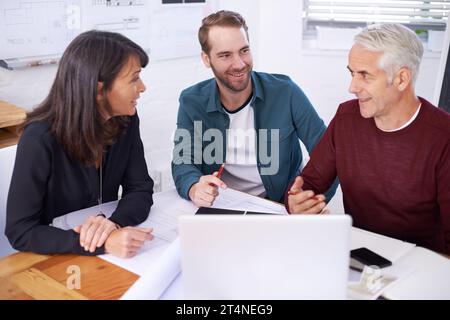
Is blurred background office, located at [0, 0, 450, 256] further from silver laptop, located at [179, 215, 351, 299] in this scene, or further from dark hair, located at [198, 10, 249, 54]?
silver laptop, located at [179, 215, 351, 299]

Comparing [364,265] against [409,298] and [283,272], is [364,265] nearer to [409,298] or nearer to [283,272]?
[409,298]

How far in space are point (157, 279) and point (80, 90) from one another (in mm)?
634

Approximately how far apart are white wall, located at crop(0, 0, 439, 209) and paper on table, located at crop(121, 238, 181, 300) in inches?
75.5

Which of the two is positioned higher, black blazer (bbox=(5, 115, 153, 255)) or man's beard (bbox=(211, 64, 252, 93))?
man's beard (bbox=(211, 64, 252, 93))

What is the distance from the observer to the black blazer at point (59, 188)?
4.33 ft

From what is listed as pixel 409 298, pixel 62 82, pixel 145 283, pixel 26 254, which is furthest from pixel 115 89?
pixel 409 298

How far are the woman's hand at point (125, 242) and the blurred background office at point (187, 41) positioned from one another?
4.61 feet

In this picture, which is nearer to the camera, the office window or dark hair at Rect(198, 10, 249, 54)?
dark hair at Rect(198, 10, 249, 54)

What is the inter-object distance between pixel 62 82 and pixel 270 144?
913mm

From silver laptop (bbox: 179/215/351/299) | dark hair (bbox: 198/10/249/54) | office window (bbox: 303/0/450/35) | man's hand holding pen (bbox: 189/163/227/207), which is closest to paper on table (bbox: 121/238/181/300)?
silver laptop (bbox: 179/215/351/299)

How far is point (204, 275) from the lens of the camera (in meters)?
0.92

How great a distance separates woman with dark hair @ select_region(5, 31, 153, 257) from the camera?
131 centimetres

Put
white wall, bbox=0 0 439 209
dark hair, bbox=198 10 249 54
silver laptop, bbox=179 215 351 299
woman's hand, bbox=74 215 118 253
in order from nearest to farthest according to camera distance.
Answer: silver laptop, bbox=179 215 351 299
woman's hand, bbox=74 215 118 253
dark hair, bbox=198 10 249 54
white wall, bbox=0 0 439 209

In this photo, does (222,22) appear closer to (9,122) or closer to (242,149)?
(242,149)
